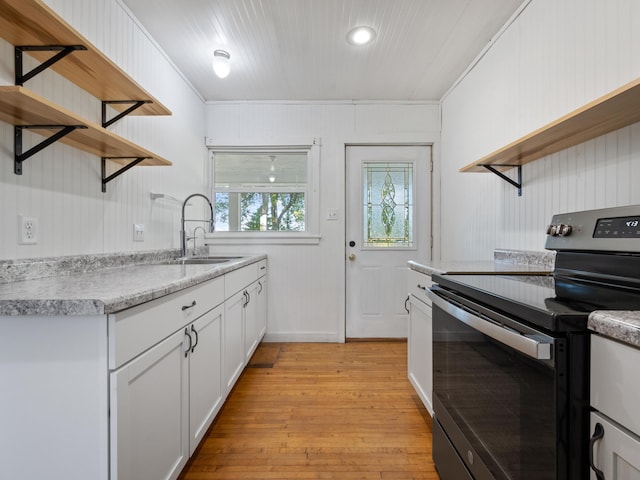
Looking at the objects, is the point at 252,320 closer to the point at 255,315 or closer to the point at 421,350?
the point at 255,315

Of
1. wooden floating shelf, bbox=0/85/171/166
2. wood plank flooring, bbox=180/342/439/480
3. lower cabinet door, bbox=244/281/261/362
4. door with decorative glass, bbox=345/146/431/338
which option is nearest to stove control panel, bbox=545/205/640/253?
wood plank flooring, bbox=180/342/439/480

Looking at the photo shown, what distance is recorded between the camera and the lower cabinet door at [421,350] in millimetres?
1674

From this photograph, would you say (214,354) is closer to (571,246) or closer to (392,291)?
(571,246)

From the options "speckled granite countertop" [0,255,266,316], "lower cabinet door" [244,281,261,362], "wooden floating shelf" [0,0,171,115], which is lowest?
"lower cabinet door" [244,281,261,362]

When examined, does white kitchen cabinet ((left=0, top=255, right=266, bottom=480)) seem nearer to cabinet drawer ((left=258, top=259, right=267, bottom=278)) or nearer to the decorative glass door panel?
cabinet drawer ((left=258, top=259, right=267, bottom=278))

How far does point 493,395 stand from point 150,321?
Answer: 107 centimetres

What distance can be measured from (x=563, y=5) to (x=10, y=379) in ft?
8.46

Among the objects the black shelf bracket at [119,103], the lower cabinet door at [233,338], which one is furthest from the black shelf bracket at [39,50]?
the lower cabinet door at [233,338]

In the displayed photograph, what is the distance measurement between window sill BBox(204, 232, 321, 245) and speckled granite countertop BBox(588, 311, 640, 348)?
2518 millimetres

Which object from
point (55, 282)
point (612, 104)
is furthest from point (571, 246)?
point (55, 282)

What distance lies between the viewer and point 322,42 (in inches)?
85.4

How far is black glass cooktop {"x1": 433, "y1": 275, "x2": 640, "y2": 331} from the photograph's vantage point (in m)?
0.65

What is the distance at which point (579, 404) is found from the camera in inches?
25.4

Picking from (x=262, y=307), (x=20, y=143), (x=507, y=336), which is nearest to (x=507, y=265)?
(x=507, y=336)
